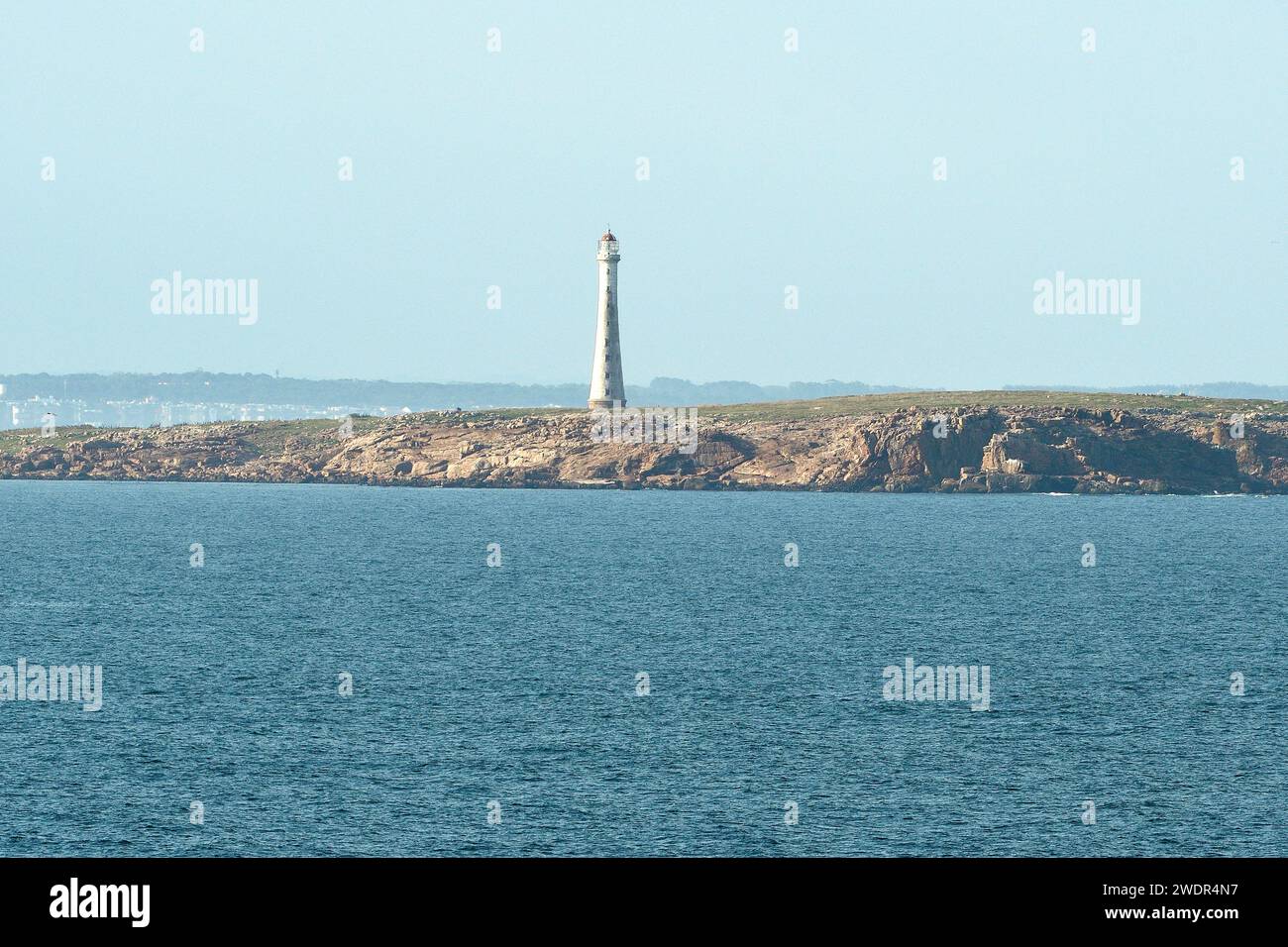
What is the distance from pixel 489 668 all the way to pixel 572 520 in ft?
355

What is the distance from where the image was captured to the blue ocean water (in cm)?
4509

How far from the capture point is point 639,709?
63.6 meters

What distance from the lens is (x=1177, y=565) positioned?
133 m

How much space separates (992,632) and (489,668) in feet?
112

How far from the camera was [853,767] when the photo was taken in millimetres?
53375

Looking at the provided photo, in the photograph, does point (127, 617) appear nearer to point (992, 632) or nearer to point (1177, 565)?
point (992, 632)

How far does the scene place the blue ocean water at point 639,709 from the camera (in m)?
45.1
